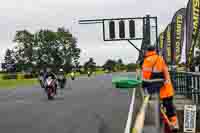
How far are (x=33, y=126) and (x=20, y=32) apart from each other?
13490 cm

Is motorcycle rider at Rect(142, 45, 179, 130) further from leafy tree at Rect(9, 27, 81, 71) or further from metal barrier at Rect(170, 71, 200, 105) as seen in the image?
leafy tree at Rect(9, 27, 81, 71)

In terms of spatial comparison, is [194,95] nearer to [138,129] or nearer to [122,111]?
[122,111]

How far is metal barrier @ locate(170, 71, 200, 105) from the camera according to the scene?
14495 mm

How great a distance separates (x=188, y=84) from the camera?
1742cm

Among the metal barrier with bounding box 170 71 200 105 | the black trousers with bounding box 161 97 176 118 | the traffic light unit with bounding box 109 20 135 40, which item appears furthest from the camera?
the traffic light unit with bounding box 109 20 135 40

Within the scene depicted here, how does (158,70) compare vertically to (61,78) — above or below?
above

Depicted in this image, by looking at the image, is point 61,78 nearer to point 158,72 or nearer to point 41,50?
point 158,72

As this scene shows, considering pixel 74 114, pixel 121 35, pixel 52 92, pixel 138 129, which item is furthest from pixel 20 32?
pixel 138 129

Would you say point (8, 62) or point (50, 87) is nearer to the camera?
point (50, 87)

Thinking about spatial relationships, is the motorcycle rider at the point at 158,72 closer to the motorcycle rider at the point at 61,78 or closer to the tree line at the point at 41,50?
the motorcycle rider at the point at 61,78

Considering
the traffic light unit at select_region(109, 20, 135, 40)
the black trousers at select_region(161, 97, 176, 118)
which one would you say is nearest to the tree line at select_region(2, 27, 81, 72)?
the traffic light unit at select_region(109, 20, 135, 40)

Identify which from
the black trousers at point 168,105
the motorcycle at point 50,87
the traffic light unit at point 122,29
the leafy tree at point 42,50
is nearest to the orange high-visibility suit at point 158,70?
the black trousers at point 168,105

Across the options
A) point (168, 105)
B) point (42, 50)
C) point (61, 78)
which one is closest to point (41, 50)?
point (42, 50)

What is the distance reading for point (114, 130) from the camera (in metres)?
12.2
